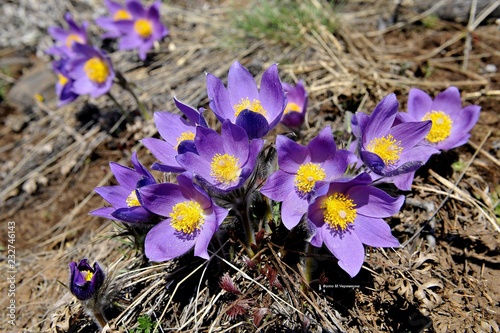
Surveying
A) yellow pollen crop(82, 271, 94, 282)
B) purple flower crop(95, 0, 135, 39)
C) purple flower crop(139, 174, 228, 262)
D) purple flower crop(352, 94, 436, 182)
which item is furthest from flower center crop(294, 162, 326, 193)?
purple flower crop(95, 0, 135, 39)

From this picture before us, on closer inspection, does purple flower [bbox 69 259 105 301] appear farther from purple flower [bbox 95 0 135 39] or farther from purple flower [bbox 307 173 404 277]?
purple flower [bbox 95 0 135 39]

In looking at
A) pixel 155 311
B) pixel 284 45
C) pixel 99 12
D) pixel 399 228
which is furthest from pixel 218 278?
pixel 99 12

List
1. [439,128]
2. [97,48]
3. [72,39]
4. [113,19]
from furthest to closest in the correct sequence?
[113,19] < [72,39] < [97,48] < [439,128]

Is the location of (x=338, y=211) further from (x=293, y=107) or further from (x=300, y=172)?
(x=293, y=107)

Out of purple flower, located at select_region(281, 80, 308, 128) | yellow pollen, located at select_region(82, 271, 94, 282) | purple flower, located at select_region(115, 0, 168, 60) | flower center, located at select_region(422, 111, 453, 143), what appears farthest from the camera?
purple flower, located at select_region(115, 0, 168, 60)

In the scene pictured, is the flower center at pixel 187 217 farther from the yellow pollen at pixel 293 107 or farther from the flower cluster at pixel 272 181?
the yellow pollen at pixel 293 107

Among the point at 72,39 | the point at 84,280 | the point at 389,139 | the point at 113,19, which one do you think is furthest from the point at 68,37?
the point at 389,139
